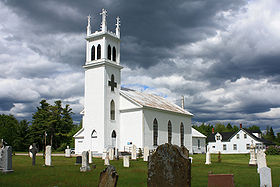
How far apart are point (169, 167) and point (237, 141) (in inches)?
A: 2970

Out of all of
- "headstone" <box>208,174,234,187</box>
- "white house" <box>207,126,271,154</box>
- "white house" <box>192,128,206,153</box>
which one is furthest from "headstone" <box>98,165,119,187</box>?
"white house" <box>207,126,271,154</box>

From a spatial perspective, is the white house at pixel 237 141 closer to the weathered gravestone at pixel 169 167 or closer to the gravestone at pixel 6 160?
the gravestone at pixel 6 160

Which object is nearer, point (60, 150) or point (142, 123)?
point (142, 123)

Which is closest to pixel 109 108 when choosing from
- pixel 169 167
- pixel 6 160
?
pixel 6 160

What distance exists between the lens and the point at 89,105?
44.1m

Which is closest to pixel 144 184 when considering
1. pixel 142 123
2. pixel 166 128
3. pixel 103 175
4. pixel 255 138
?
pixel 103 175

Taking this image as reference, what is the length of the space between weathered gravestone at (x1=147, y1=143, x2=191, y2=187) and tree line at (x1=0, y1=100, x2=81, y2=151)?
57.4 metres

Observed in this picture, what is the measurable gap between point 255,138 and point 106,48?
49976mm

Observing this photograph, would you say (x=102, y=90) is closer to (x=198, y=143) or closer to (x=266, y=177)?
(x=198, y=143)

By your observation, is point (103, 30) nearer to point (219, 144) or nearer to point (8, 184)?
point (8, 184)

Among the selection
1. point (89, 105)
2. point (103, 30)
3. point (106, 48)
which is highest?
point (103, 30)

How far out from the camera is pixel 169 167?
26.9 feet

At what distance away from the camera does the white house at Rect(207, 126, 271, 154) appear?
77.0m

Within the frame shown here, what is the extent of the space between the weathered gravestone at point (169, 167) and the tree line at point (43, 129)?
57.4m
